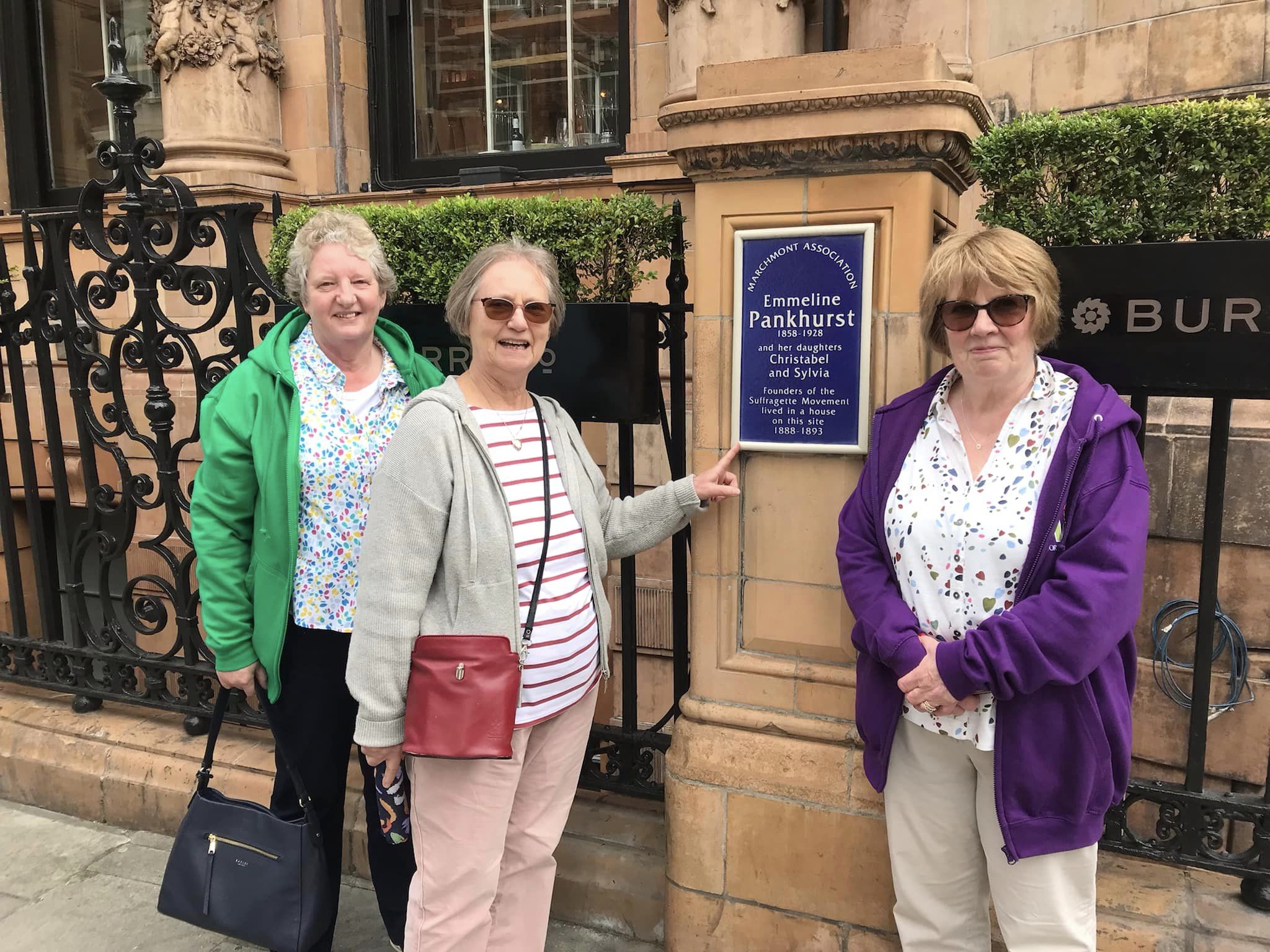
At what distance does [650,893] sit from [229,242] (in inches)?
115

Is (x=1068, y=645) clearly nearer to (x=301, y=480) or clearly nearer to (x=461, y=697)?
(x=461, y=697)

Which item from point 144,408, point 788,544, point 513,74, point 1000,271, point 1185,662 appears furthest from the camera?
point 513,74

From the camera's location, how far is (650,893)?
320cm

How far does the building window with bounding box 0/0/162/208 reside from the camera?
362 inches

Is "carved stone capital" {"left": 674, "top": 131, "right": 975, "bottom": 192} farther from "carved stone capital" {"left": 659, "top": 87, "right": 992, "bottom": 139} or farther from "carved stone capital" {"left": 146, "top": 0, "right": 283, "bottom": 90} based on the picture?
"carved stone capital" {"left": 146, "top": 0, "right": 283, "bottom": 90}

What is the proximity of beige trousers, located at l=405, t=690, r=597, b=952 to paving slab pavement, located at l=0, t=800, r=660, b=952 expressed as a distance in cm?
90

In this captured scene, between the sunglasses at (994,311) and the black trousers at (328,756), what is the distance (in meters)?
1.89

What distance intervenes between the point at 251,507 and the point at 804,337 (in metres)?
1.66

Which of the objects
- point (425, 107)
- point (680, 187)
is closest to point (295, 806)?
point (680, 187)

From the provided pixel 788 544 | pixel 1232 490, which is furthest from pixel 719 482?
pixel 1232 490

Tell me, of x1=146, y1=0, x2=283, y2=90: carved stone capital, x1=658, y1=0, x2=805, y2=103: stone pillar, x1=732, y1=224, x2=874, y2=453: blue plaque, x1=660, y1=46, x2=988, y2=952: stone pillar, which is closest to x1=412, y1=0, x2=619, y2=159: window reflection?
x1=146, y1=0, x2=283, y2=90: carved stone capital

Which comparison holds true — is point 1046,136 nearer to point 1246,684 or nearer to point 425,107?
point 1246,684

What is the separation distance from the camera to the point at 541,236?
312 centimetres

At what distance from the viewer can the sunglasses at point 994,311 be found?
78.2 inches
